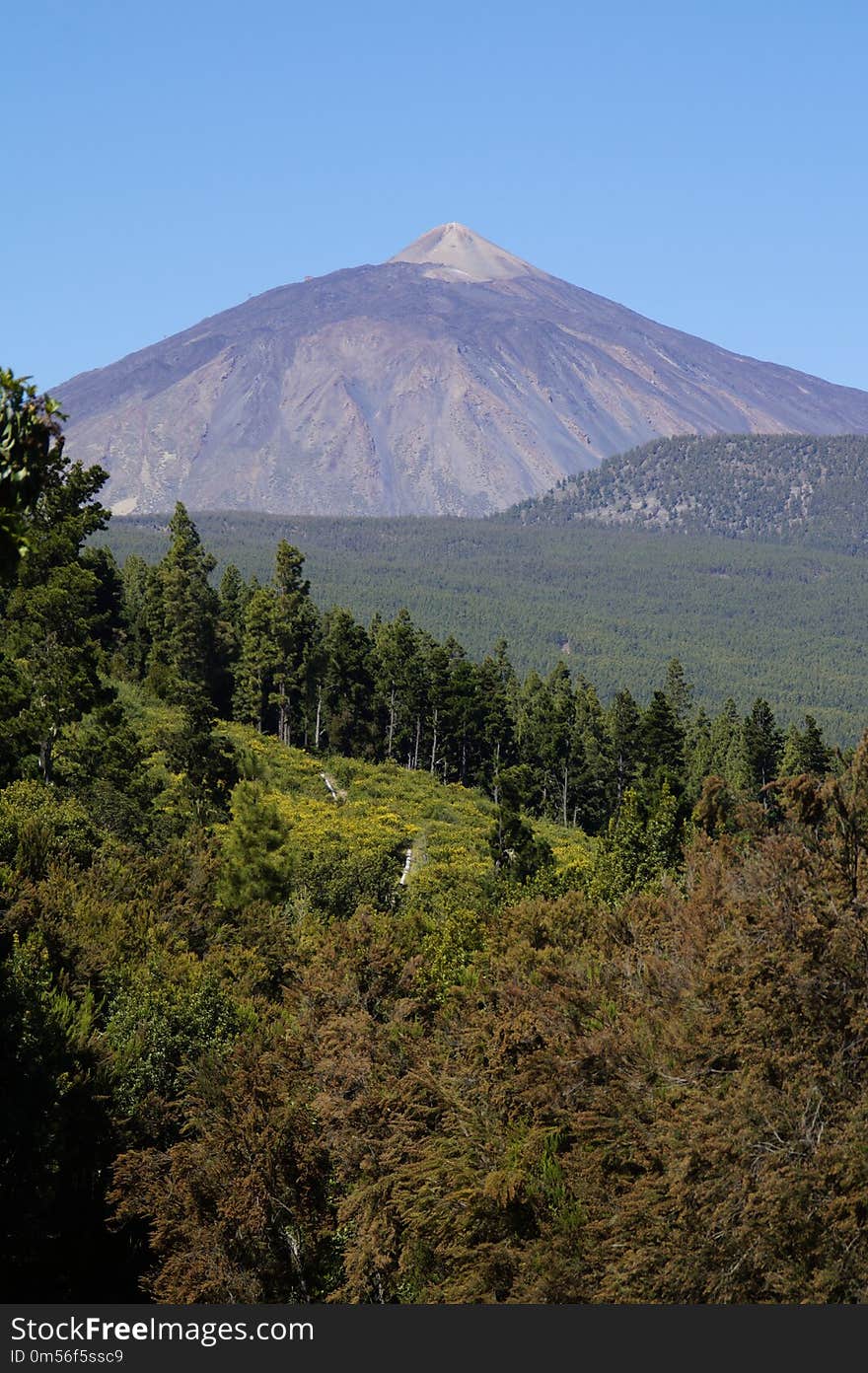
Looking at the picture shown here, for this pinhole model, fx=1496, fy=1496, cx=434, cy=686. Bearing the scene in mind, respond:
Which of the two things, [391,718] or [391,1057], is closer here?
[391,1057]

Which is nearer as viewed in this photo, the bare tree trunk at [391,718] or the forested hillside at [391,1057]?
the forested hillside at [391,1057]

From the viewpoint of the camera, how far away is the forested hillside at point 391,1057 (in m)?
18.7

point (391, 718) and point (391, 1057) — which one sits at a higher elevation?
point (391, 1057)

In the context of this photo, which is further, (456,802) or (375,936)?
(456,802)

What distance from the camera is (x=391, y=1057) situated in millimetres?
26344

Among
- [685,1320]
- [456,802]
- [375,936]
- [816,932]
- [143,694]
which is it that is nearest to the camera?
[685,1320]

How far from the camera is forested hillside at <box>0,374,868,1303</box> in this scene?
18.7 metres

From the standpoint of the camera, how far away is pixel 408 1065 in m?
26.5

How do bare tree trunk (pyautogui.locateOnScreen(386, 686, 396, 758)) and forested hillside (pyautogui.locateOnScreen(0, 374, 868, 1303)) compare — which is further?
bare tree trunk (pyautogui.locateOnScreen(386, 686, 396, 758))

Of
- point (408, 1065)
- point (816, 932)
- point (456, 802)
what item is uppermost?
point (816, 932)

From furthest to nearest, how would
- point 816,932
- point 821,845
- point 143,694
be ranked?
1. point 143,694
2. point 821,845
3. point 816,932

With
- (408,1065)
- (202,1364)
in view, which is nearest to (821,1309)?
(202,1364)

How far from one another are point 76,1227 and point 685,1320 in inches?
659

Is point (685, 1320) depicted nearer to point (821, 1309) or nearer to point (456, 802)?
point (821, 1309)
